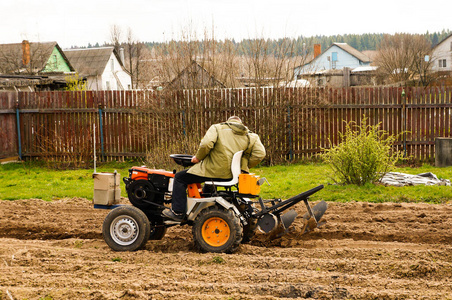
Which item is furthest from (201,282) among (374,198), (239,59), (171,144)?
(239,59)

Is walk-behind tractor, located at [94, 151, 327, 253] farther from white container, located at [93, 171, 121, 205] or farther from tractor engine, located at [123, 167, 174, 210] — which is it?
white container, located at [93, 171, 121, 205]

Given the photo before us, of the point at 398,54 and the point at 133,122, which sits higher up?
the point at 398,54

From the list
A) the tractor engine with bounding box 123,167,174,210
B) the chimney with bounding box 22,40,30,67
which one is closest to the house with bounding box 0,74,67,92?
the chimney with bounding box 22,40,30,67

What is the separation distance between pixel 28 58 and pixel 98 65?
13.8 metres

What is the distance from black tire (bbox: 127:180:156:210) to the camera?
7.29 m

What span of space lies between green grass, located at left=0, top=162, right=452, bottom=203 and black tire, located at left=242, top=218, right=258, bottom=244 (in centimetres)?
328

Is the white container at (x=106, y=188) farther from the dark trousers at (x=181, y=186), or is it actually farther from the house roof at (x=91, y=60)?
the house roof at (x=91, y=60)

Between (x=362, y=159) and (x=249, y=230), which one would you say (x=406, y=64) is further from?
(x=249, y=230)

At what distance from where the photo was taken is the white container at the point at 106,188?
24.8 ft

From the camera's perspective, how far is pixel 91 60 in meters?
49.5

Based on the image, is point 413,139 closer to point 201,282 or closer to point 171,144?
point 171,144

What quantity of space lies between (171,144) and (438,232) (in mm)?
7728

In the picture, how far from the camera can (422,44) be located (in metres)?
53.0

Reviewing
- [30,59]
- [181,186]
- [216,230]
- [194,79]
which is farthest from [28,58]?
[216,230]
